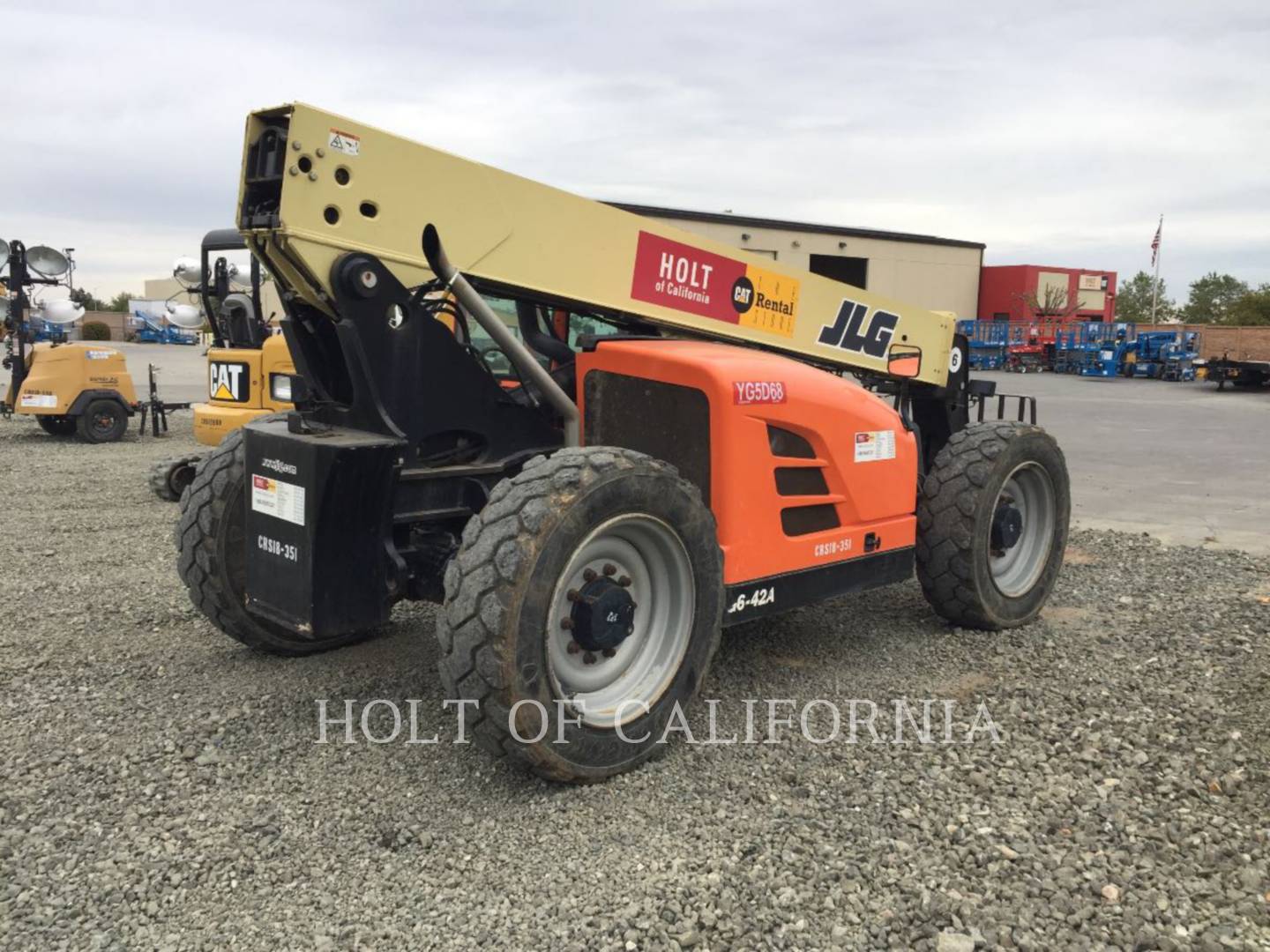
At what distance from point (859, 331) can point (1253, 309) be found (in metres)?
58.4

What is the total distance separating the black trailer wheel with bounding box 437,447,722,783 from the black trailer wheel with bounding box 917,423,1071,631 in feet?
5.46

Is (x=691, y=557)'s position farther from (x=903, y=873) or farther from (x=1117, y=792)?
(x=1117, y=792)

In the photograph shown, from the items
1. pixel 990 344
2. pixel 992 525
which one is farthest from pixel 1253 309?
pixel 992 525

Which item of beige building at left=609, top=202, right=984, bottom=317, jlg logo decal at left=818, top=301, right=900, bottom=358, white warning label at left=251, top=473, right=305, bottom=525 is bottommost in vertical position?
white warning label at left=251, top=473, right=305, bottom=525

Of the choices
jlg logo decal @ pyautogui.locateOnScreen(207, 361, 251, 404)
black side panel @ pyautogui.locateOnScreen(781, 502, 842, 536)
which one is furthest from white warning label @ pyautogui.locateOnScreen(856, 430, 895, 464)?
jlg logo decal @ pyautogui.locateOnScreen(207, 361, 251, 404)

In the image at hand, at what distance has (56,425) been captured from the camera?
46.5ft

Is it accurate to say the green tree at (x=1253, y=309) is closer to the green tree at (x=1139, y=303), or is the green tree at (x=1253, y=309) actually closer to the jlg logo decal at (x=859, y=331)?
the green tree at (x=1139, y=303)

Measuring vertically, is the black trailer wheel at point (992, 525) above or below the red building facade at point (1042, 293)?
below

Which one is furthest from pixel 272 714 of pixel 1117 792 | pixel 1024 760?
pixel 1117 792

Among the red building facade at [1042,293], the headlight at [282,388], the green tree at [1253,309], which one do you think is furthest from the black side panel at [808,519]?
the green tree at [1253,309]

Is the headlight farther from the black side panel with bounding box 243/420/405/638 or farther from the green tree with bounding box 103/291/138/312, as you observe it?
the green tree with bounding box 103/291/138/312

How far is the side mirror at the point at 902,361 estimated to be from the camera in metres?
5.16

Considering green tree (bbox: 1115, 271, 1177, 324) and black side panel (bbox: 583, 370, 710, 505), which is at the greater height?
green tree (bbox: 1115, 271, 1177, 324)

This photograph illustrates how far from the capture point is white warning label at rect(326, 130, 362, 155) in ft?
10.4
